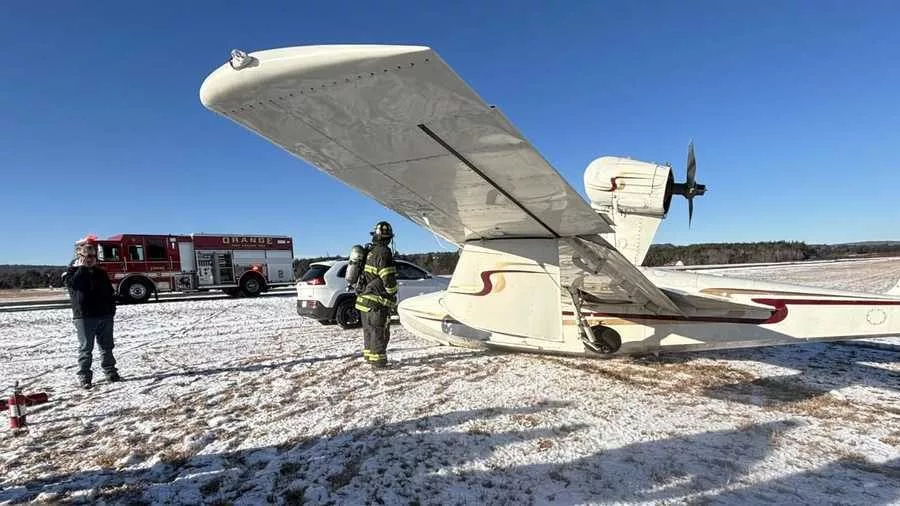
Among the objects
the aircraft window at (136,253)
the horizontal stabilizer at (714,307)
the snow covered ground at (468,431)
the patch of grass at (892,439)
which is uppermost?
the aircraft window at (136,253)

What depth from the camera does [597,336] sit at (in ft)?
19.0

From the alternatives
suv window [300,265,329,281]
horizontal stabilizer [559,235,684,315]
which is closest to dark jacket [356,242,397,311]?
horizontal stabilizer [559,235,684,315]

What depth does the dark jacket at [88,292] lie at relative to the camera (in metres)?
5.49

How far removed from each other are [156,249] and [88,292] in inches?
648

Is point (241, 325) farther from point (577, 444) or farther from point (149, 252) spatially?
point (149, 252)

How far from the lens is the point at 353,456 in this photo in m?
3.48

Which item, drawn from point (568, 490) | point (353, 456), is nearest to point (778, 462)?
point (568, 490)

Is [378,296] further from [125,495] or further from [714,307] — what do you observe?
[714,307]

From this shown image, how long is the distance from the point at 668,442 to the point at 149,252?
2195cm

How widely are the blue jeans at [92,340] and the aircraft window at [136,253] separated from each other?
16.1 meters

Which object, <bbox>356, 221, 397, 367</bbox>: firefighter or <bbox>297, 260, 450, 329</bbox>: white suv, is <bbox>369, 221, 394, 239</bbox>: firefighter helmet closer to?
<bbox>356, 221, 397, 367</bbox>: firefighter

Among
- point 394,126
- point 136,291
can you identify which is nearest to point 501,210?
point 394,126

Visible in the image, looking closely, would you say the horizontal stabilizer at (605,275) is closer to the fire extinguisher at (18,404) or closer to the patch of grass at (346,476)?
the patch of grass at (346,476)

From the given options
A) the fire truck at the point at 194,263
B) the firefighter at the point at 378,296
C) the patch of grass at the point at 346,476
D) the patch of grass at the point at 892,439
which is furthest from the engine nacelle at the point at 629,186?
the fire truck at the point at 194,263
